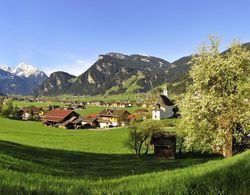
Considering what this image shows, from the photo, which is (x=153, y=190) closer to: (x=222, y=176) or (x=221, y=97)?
(x=222, y=176)

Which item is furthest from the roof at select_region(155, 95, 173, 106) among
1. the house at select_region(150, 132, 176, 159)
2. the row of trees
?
the row of trees

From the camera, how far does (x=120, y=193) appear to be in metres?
6.42

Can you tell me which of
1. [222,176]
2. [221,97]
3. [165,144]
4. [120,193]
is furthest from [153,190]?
[165,144]

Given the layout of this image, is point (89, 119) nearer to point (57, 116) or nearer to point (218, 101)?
point (57, 116)

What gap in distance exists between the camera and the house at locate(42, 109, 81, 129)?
17925 cm

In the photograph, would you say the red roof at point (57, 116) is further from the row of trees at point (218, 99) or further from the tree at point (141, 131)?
the row of trees at point (218, 99)

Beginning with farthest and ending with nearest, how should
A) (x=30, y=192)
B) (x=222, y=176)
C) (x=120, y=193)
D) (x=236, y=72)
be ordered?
(x=236, y=72) < (x=222, y=176) < (x=120, y=193) < (x=30, y=192)

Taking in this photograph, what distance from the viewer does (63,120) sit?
7416 inches

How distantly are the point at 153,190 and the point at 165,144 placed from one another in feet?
217

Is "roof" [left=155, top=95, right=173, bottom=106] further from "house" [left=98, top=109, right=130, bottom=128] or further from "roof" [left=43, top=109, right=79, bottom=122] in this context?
"roof" [left=43, top=109, right=79, bottom=122]

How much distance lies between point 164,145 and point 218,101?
38.6 metres

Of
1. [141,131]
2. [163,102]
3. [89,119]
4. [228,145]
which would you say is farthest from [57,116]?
[228,145]

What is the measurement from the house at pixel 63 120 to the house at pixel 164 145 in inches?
4354

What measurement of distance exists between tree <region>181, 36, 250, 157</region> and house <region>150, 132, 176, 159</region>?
110 feet
